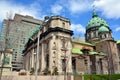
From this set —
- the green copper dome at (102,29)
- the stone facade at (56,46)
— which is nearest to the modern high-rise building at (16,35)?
the stone facade at (56,46)

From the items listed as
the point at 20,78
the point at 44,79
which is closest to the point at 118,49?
the point at 44,79

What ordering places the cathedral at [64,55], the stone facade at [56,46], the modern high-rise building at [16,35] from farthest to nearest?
1. the cathedral at [64,55]
2. the stone facade at [56,46]
3. the modern high-rise building at [16,35]

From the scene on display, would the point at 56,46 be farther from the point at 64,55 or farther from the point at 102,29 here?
the point at 102,29

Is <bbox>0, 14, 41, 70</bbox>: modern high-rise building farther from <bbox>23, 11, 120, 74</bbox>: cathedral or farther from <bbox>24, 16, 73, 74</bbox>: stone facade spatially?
<bbox>24, 16, 73, 74</bbox>: stone facade

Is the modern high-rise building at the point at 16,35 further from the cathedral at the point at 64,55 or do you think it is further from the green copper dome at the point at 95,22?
the green copper dome at the point at 95,22

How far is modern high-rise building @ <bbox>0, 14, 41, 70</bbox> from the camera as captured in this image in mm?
26600

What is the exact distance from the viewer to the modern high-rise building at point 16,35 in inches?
1047

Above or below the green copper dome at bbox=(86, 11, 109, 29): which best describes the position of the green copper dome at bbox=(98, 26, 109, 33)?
below

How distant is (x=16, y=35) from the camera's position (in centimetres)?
5756

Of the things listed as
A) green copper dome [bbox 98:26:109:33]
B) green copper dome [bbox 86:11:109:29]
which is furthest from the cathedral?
green copper dome [bbox 86:11:109:29]

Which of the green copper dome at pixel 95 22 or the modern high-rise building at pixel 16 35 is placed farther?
the green copper dome at pixel 95 22

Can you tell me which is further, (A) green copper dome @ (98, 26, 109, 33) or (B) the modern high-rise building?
(A) green copper dome @ (98, 26, 109, 33)

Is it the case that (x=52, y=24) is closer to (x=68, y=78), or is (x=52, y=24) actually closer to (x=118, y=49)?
(x=68, y=78)

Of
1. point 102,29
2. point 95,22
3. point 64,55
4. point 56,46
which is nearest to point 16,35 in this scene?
point 56,46
